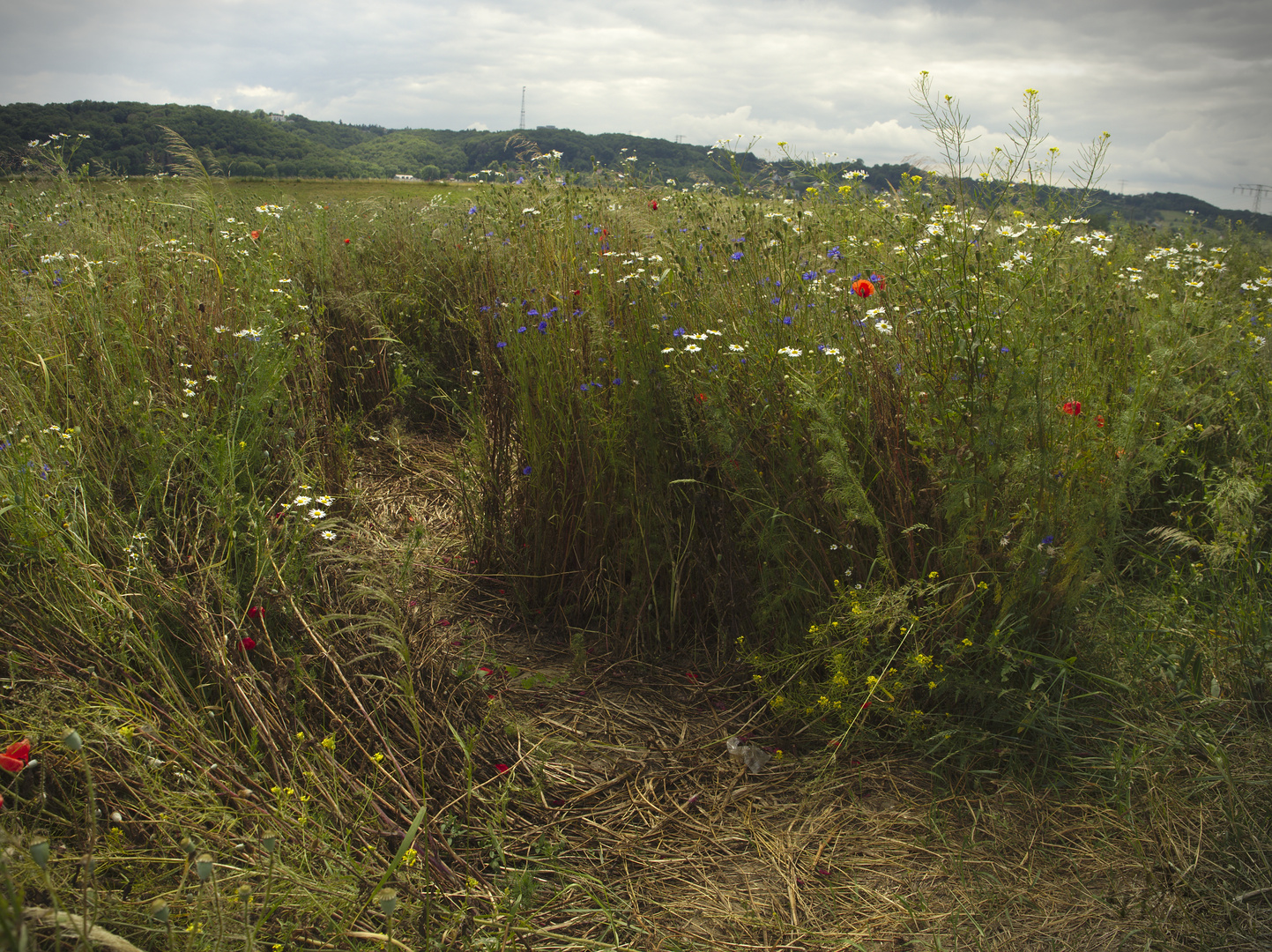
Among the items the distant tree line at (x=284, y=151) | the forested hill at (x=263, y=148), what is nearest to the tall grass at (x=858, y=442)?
the distant tree line at (x=284, y=151)

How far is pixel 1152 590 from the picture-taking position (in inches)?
104

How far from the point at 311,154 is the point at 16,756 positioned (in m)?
13.1

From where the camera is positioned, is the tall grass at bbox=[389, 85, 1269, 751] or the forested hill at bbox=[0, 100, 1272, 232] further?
the forested hill at bbox=[0, 100, 1272, 232]

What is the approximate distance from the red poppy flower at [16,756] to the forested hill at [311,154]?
9.49 ft

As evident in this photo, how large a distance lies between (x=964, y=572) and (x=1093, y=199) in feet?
4.80

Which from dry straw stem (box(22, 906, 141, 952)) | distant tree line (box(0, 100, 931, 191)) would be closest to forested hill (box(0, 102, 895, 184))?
distant tree line (box(0, 100, 931, 191))

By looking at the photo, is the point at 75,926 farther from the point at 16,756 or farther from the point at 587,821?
the point at 587,821

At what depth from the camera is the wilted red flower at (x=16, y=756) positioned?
4.35 ft

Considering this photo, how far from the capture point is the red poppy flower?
1.33 m

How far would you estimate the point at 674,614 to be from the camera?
2.71 meters

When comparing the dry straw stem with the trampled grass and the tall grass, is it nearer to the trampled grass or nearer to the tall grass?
the trampled grass

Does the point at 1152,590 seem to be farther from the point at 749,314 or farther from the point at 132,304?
the point at 132,304

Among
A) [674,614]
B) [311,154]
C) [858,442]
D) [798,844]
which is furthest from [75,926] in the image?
[311,154]

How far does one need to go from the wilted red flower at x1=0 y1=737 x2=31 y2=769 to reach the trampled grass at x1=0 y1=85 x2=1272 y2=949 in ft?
0.08
